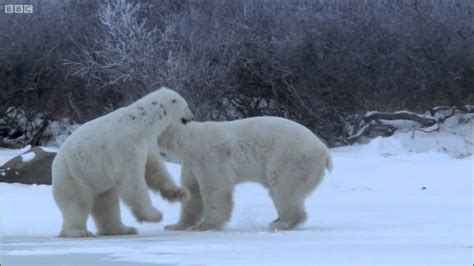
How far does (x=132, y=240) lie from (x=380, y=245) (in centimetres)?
219

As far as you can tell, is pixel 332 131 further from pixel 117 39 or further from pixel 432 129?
pixel 117 39

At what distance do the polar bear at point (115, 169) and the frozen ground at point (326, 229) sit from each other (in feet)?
1.05

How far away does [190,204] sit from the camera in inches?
367

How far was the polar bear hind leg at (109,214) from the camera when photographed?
8.72 m

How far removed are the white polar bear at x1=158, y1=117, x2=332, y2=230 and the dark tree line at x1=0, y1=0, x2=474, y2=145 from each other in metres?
10.3

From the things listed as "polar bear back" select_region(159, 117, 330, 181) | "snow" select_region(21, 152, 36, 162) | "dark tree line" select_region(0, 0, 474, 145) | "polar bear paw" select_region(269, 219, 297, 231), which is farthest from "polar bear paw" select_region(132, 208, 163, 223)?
"dark tree line" select_region(0, 0, 474, 145)

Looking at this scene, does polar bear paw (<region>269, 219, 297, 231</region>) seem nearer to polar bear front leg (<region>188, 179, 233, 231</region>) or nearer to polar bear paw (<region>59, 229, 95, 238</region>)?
polar bear front leg (<region>188, 179, 233, 231</region>)

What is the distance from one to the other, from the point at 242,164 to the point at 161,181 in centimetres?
93

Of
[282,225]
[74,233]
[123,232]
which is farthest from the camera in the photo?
[282,225]

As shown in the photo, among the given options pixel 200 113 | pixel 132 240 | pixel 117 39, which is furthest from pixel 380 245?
pixel 117 39

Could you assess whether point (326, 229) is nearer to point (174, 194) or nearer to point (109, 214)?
point (174, 194)

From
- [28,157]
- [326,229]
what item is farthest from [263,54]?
[326,229]

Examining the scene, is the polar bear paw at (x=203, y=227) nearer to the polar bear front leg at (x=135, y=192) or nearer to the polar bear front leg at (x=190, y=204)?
the polar bear front leg at (x=190, y=204)

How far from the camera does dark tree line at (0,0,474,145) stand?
2011 cm
